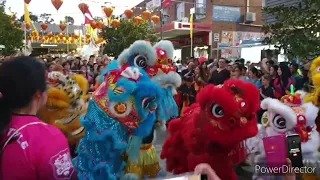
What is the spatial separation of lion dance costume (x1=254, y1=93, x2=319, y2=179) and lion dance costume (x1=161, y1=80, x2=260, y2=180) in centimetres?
30

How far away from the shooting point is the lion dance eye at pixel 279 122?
281cm

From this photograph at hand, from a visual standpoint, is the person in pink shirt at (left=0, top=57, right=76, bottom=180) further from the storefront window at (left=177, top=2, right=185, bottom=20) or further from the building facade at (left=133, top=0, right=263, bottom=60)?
the storefront window at (left=177, top=2, right=185, bottom=20)

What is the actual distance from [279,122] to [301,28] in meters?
2.93

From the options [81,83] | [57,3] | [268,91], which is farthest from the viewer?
[57,3]

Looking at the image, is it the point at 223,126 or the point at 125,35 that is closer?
the point at 223,126

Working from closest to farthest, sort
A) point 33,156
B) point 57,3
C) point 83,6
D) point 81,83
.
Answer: point 33,156
point 81,83
point 57,3
point 83,6

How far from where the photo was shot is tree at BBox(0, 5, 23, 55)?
1616 centimetres

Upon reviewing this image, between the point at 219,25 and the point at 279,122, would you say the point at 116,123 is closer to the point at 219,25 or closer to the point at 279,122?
the point at 279,122

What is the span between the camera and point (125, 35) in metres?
19.8

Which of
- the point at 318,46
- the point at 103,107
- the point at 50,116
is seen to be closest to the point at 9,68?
the point at 103,107

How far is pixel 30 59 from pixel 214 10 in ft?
67.7

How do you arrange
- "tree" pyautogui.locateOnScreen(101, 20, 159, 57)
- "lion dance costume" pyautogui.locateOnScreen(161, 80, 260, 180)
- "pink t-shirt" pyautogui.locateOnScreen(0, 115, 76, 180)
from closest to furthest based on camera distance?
"pink t-shirt" pyautogui.locateOnScreen(0, 115, 76, 180) → "lion dance costume" pyautogui.locateOnScreen(161, 80, 260, 180) → "tree" pyautogui.locateOnScreen(101, 20, 159, 57)

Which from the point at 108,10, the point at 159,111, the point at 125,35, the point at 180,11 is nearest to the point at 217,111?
the point at 159,111

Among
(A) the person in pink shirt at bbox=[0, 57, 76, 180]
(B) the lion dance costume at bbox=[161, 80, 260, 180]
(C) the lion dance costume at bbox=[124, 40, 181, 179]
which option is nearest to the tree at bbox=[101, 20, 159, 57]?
(C) the lion dance costume at bbox=[124, 40, 181, 179]
